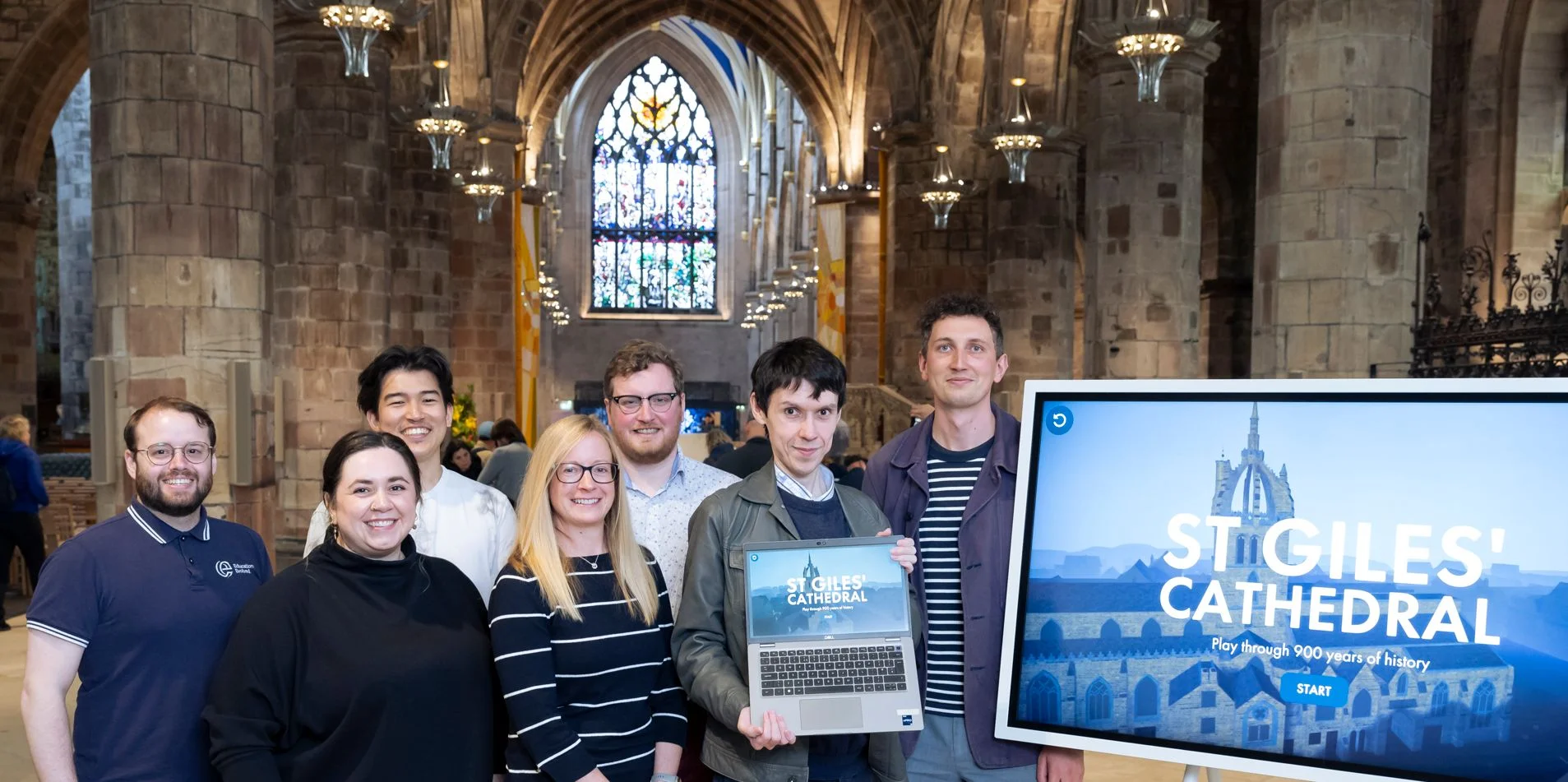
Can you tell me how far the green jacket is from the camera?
263 centimetres

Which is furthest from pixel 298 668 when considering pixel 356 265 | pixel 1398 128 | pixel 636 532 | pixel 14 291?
pixel 14 291

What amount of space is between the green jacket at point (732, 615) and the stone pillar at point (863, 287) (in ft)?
59.0

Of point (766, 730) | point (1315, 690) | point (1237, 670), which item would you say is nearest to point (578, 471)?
point (766, 730)

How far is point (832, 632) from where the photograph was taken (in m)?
2.52

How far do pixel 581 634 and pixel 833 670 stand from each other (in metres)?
0.54

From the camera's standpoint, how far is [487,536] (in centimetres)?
310

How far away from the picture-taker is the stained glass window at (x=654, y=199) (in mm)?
40906

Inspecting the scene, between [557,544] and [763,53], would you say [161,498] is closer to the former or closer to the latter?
[557,544]

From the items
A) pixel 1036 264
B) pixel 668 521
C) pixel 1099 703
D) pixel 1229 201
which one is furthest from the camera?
pixel 1229 201

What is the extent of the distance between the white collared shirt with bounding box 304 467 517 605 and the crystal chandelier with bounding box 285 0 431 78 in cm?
607

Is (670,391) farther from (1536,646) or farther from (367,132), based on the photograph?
(367,132)

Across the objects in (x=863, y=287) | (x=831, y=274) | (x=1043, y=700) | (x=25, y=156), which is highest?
(x=25, y=156)

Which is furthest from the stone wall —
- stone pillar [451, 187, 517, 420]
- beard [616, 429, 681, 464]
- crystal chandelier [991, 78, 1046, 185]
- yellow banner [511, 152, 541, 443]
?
beard [616, 429, 681, 464]

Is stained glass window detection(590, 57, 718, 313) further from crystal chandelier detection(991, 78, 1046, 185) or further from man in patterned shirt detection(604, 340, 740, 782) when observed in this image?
man in patterned shirt detection(604, 340, 740, 782)
